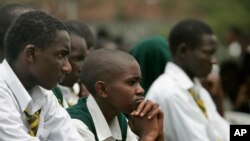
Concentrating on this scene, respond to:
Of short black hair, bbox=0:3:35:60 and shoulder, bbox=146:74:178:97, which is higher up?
short black hair, bbox=0:3:35:60

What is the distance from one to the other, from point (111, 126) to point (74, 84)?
1.15 metres

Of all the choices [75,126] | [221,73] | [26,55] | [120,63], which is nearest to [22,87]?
[26,55]

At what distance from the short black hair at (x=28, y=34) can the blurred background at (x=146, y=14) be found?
14.5m

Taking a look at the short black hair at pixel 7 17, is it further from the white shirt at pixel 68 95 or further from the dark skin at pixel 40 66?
the white shirt at pixel 68 95

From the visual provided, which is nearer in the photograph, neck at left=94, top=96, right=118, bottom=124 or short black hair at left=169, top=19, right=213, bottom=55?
neck at left=94, top=96, right=118, bottom=124

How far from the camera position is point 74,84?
20.3 feet

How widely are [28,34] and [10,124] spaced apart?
530 mm

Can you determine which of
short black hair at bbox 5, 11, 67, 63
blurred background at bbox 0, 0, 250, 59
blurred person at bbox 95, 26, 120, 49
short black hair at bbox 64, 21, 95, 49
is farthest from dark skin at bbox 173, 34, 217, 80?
blurred background at bbox 0, 0, 250, 59

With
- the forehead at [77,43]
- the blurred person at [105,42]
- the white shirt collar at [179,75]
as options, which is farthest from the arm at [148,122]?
the blurred person at [105,42]

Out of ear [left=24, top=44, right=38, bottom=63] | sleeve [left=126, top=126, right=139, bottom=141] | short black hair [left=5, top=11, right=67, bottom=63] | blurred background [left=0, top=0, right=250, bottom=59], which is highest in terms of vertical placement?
short black hair [left=5, top=11, right=67, bottom=63]

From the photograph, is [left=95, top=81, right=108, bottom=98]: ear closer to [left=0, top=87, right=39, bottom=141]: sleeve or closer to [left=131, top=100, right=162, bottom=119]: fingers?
[left=131, top=100, right=162, bottom=119]: fingers

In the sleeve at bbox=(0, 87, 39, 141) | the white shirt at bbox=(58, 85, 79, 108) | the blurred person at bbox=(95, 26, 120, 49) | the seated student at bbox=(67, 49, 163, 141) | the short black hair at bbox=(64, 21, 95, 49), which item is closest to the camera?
the sleeve at bbox=(0, 87, 39, 141)

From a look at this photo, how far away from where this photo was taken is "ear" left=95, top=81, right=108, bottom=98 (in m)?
5.13

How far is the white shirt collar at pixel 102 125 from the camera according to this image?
195 inches
